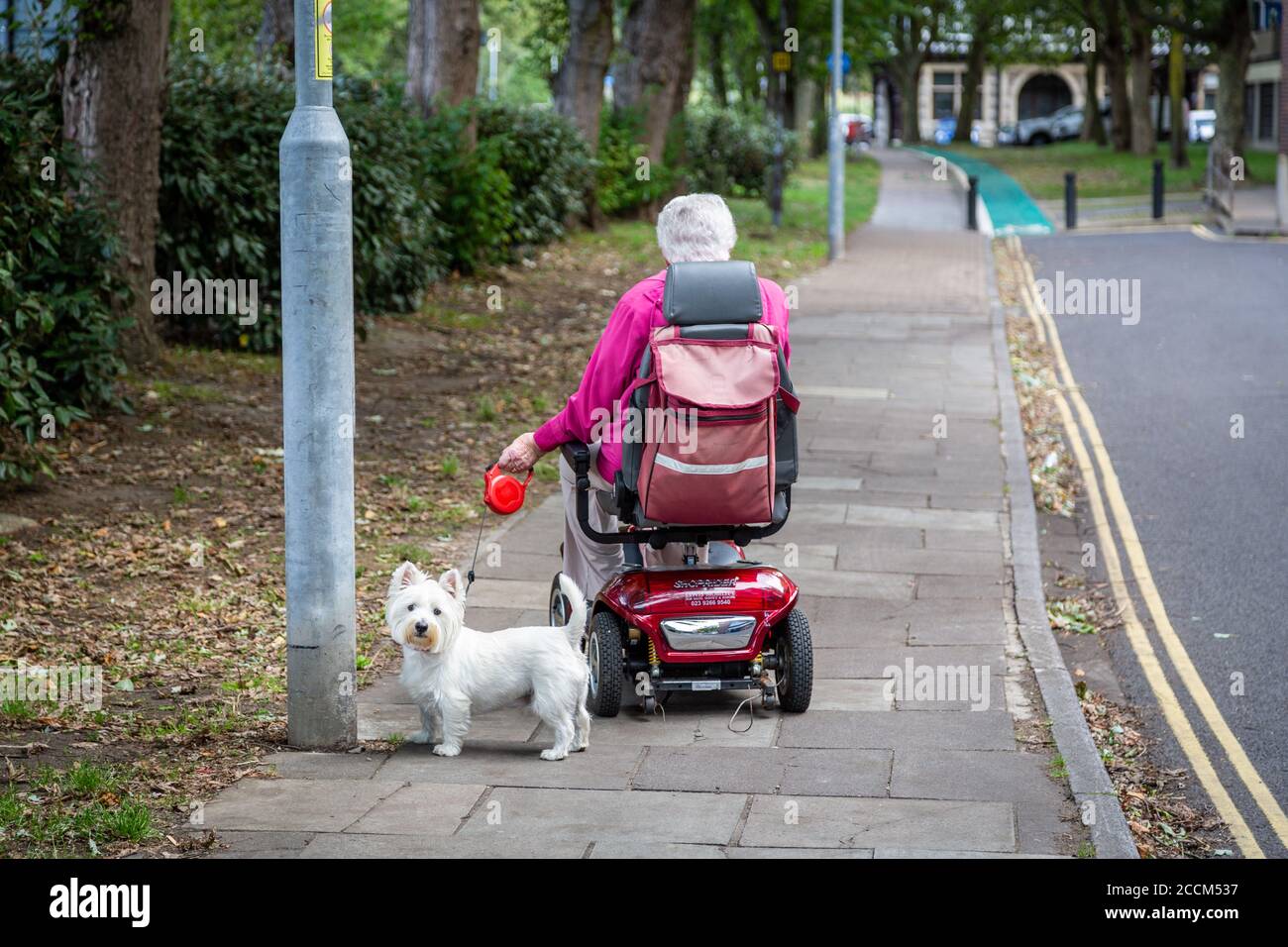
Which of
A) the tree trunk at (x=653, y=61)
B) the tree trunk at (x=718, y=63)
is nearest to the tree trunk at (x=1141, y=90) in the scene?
the tree trunk at (x=718, y=63)

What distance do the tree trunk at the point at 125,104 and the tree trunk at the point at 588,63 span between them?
45.4 ft

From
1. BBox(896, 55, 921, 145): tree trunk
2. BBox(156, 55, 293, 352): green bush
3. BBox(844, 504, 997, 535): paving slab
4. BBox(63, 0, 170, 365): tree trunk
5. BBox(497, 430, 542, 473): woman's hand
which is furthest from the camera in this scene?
BBox(896, 55, 921, 145): tree trunk

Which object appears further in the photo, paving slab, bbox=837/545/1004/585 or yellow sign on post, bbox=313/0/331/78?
paving slab, bbox=837/545/1004/585

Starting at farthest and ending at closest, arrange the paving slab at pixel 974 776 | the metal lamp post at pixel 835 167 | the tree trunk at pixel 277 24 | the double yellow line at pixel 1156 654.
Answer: the metal lamp post at pixel 835 167 < the tree trunk at pixel 277 24 < the double yellow line at pixel 1156 654 < the paving slab at pixel 974 776

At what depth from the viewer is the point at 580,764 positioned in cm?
556

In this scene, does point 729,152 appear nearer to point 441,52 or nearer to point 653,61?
point 653,61

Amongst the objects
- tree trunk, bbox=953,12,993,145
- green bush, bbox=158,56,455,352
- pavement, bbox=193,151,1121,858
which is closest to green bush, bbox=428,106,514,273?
green bush, bbox=158,56,455,352

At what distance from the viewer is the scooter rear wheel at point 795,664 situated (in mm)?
6059

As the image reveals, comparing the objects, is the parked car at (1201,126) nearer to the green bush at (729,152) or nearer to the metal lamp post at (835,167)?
the green bush at (729,152)

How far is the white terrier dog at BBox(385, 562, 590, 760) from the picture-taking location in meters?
5.54

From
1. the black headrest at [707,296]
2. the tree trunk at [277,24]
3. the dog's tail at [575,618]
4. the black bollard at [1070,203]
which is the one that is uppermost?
the tree trunk at [277,24]

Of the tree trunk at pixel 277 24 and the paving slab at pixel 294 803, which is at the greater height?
the tree trunk at pixel 277 24

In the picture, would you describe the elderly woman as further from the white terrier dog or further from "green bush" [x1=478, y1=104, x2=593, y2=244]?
"green bush" [x1=478, y1=104, x2=593, y2=244]

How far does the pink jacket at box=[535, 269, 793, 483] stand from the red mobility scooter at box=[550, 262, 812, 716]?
9 centimetres
